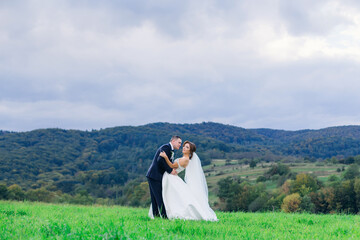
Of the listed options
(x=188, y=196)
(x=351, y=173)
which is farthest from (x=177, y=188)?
(x=351, y=173)

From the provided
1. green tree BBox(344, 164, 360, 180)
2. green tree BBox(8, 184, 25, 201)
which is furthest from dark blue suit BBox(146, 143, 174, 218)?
green tree BBox(344, 164, 360, 180)

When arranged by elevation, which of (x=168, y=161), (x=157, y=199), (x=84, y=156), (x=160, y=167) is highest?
(x=84, y=156)

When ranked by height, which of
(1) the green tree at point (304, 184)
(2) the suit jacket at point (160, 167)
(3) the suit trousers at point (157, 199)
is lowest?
(1) the green tree at point (304, 184)

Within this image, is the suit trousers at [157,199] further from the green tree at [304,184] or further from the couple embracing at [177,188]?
the green tree at [304,184]

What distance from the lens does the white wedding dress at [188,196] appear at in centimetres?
1075

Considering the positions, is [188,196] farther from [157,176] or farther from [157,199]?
[157,176]

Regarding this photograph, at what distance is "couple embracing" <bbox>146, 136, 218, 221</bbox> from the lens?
10.8m

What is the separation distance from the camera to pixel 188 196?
11.1 meters

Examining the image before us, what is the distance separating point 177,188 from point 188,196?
0.46 m

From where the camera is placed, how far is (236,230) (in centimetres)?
823

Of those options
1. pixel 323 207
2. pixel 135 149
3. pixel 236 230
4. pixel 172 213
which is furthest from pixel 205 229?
pixel 135 149

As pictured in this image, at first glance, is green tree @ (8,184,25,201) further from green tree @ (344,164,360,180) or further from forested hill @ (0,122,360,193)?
green tree @ (344,164,360,180)

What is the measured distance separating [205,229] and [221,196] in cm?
8614

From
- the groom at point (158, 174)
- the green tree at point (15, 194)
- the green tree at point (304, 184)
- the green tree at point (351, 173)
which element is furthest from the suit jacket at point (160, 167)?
the green tree at point (351, 173)
